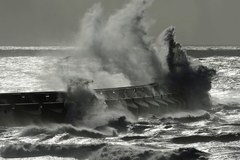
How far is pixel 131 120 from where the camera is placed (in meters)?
35.5

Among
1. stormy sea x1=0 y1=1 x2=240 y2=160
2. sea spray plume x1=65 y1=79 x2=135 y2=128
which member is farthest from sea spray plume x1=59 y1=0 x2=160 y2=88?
sea spray plume x1=65 y1=79 x2=135 y2=128

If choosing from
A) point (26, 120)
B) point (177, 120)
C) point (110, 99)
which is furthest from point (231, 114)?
point (26, 120)

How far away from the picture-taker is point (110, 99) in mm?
37094

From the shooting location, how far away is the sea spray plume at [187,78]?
47.8 meters

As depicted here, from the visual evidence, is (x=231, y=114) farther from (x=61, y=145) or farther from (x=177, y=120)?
(x=61, y=145)

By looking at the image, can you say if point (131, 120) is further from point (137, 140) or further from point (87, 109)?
point (137, 140)

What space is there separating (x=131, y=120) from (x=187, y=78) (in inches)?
611

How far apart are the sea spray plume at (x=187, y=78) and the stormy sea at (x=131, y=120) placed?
0.10m

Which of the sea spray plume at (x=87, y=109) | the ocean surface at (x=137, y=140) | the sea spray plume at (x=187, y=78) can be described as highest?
the sea spray plume at (x=187, y=78)

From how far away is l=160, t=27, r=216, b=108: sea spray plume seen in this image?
1884 inches

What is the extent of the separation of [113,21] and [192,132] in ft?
86.9

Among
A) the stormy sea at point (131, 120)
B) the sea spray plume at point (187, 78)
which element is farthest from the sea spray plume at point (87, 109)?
the sea spray plume at point (187, 78)

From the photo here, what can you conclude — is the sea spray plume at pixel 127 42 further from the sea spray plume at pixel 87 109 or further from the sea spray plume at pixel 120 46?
the sea spray plume at pixel 87 109

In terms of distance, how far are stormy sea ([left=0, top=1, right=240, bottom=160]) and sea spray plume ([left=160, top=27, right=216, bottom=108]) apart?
95 mm
